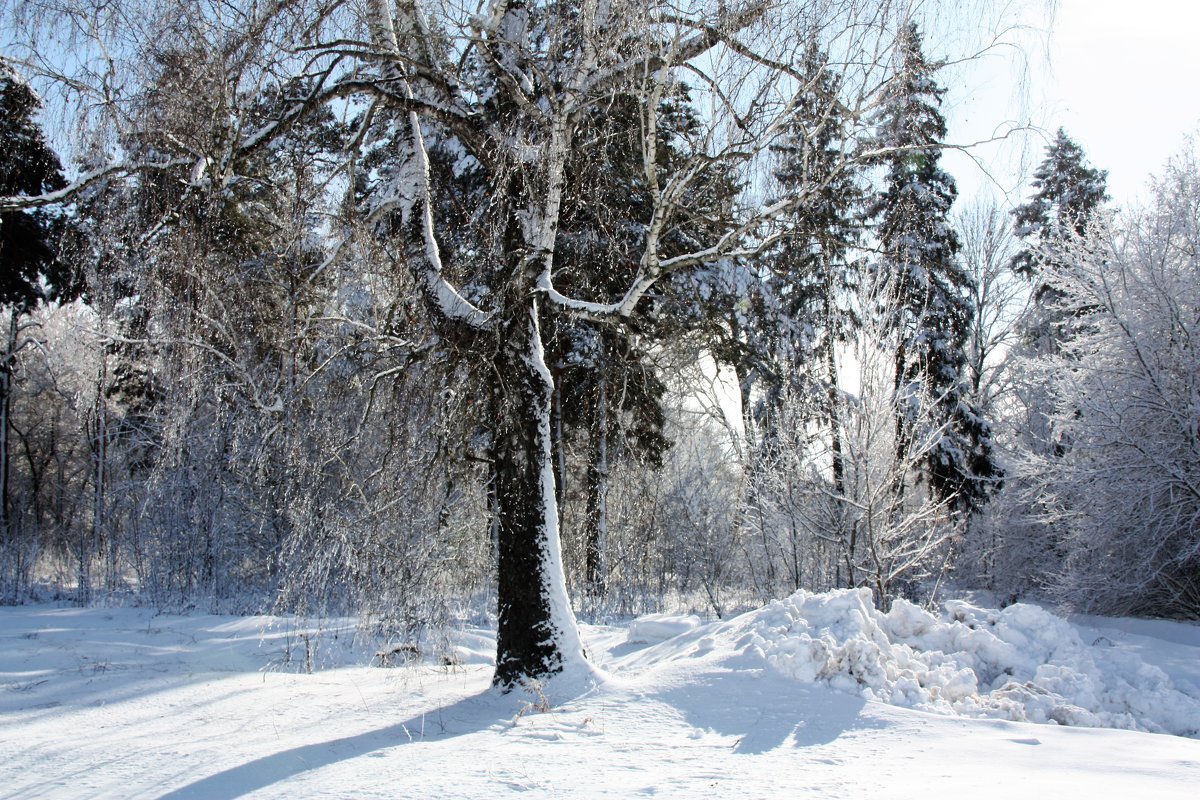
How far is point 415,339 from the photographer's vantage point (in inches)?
287

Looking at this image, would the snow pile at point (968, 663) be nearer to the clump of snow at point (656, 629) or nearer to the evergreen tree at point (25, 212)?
the clump of snow at point (656, 629)

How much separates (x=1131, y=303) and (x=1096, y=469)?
268cm

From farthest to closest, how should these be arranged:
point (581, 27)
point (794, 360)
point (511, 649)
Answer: point (794, 360) → point (511, 649) → point (581, 27)

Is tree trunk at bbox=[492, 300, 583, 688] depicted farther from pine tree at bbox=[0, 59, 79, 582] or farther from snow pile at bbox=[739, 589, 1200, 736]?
pine tree at bbox=[0, 59, 79, 582]

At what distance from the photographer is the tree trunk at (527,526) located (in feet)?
21.1

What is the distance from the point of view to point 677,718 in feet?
17.3

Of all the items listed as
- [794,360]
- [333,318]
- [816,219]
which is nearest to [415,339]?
[333,318]

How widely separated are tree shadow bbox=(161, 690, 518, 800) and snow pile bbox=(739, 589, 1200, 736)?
7.25 ft

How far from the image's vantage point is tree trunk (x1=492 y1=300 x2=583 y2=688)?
21.1 ft

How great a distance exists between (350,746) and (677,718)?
83.6 inches

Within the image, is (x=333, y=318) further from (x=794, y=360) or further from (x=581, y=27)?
(x=794, y=360)

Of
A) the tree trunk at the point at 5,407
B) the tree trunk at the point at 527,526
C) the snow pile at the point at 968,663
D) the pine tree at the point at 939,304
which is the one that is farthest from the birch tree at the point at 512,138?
the tree trunk at the point at 5,407

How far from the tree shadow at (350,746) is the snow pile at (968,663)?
2209 millimetres

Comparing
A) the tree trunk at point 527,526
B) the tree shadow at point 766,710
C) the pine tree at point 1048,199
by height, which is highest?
the pine tree at point 1048,199
